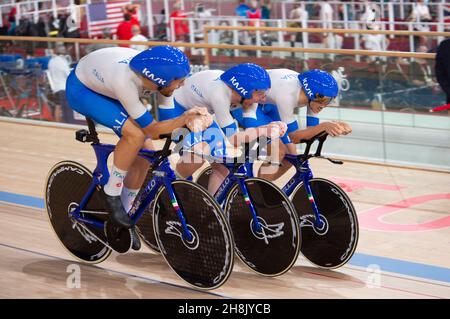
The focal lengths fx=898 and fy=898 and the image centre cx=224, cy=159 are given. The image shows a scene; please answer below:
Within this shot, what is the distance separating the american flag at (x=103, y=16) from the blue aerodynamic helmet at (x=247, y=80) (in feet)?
31.9

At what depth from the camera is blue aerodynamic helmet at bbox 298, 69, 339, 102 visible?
15.7 ft

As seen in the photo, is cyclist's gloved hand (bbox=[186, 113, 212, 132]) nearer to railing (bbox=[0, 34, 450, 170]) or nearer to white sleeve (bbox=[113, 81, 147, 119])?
white sleeve (bbox=[113, 81, 147, 119])

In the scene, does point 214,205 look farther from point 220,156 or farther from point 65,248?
point 65,248

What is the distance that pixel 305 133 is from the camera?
4816 millimetres

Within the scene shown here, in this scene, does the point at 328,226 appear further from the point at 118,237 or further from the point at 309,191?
the point at 118,237

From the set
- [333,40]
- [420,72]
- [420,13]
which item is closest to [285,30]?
[333,40]

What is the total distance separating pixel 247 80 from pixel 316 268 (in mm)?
1145

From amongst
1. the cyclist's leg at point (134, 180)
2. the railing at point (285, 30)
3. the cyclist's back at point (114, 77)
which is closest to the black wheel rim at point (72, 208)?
the cyclist's leg at point (134, 180)

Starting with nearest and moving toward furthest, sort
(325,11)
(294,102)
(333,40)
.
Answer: (294,102) < (333,40) < (325,11)

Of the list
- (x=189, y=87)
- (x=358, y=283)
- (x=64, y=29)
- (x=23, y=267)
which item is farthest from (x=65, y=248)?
(x=64, y=29)

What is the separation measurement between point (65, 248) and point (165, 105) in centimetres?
113

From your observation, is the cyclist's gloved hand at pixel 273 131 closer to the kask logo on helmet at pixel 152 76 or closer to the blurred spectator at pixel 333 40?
the kask logo on helmet at pixel 152 76

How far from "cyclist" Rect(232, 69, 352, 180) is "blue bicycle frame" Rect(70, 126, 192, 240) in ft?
1.84

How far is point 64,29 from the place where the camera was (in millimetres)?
13844
